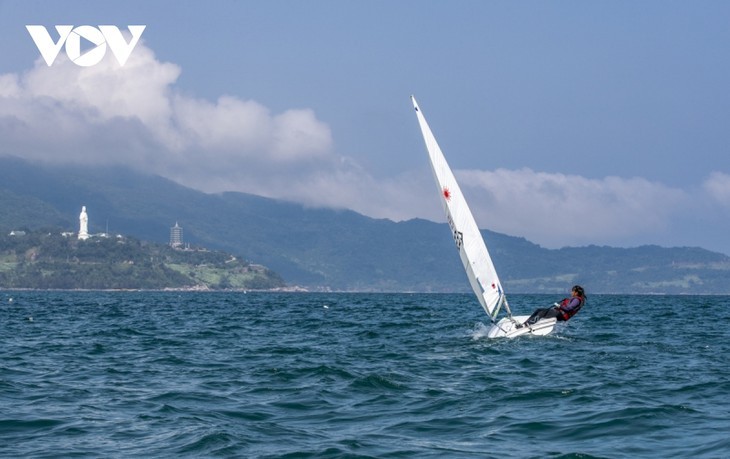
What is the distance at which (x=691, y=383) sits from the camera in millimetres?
25938

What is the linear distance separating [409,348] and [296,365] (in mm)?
7483

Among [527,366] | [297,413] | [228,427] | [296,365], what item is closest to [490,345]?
[527,366]

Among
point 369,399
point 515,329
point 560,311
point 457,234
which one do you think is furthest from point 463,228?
point 369,399

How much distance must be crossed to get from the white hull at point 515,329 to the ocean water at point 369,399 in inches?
19.5

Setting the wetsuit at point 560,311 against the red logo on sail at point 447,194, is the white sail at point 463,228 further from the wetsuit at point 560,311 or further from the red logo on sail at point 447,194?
the wetsuit at point 560,311

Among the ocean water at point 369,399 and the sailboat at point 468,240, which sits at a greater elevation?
the sailboat at point 468,240

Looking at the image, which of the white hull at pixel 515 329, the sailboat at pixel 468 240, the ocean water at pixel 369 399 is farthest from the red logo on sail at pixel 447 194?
the white hull at pixel 515 329

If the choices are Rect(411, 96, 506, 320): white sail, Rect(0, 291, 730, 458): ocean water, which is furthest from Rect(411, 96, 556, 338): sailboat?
Rect(0, 291, 730, 458): ocean water

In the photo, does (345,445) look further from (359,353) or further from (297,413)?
(359,353)

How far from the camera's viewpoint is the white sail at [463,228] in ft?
120

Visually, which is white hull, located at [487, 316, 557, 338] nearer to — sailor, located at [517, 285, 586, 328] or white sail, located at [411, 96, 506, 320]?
sailor, located at [517, 285, 586, 328]

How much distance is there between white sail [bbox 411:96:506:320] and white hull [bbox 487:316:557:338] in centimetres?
149

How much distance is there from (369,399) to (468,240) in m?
14.7

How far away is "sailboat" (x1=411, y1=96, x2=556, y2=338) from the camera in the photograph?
3656cm
